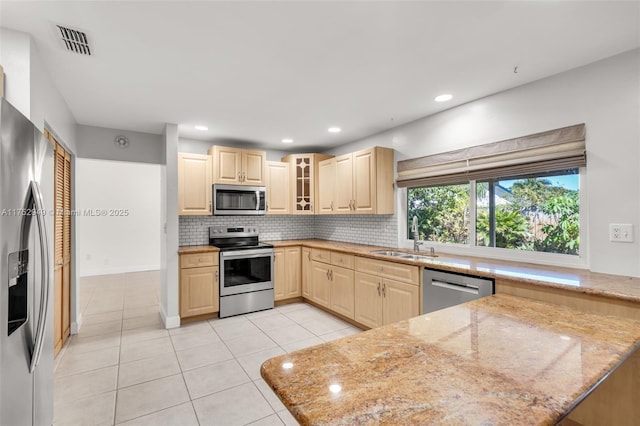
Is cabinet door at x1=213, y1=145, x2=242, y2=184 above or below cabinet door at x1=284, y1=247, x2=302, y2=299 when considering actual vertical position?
above

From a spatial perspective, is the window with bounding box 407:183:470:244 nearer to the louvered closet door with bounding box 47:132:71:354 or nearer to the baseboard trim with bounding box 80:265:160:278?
the louvered closet door with bounding box 47:132:71:354

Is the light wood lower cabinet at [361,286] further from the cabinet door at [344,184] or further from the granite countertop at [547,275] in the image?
the cabinet door at [344,184]

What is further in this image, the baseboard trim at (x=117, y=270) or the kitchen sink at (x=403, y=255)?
the baseboard trim at (x=117, y=270)

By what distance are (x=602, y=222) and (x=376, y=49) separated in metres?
2.01

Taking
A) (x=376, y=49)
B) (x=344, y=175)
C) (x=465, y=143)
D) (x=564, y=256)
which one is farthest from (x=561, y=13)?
(x=344, y=175)

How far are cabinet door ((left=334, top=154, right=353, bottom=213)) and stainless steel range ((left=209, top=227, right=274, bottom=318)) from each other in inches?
45.5

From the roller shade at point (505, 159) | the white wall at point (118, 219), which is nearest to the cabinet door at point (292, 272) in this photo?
the roller shade at point (505, 159)

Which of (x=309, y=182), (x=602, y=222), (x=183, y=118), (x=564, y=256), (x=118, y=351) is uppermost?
(x=183, y=118)

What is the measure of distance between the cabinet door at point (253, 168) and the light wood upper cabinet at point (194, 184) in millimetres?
466

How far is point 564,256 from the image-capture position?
241 cm

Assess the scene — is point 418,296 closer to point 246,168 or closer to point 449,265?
point 449,265

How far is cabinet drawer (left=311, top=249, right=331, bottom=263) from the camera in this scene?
158 inches

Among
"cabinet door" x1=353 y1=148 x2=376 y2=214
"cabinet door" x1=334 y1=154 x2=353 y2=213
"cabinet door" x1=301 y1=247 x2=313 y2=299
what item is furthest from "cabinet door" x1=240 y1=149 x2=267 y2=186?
"cabinet door" x1=353 y1=148 x2=376 y2=214

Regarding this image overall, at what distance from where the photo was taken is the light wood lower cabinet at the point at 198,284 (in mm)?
3689
